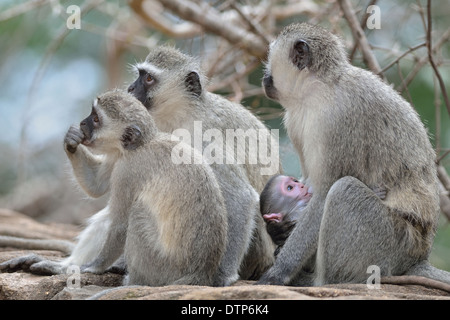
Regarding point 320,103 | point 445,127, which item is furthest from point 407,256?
point 445,127

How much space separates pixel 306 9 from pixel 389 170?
15.1 feet

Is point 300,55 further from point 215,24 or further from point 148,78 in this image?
point 215,24

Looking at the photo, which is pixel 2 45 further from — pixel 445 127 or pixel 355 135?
pixel 355 135

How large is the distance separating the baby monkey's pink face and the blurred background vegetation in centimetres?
47

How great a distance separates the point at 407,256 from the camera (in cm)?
Result: 427

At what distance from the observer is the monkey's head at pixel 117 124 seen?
4.39m

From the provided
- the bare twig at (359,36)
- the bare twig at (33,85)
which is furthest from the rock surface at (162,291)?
the bare twig at (359,36)

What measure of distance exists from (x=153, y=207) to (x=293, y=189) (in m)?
1.13

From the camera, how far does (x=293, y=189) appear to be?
189 inches

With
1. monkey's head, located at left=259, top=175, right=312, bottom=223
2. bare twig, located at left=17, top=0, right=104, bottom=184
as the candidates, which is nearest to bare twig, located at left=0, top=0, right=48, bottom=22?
bare twig, located at left=17, top=0, right=104, bottom=184

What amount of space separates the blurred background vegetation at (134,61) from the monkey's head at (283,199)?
1.59 feet

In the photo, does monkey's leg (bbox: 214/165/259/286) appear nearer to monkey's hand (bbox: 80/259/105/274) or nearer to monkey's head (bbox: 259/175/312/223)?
monkey's head (bbox: 259/175/312/223)

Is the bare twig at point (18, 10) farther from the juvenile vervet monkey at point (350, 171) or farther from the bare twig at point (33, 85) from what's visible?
the juvenile vervet monkey at point (350, 171)
